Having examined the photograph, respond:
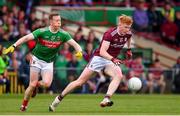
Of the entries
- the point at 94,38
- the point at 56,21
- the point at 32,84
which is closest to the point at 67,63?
the point at 94,38

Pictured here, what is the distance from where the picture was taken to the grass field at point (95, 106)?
20078 mm

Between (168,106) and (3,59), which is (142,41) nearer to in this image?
(3,59)

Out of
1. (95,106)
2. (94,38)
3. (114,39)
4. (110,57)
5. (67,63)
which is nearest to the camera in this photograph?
(110,57)

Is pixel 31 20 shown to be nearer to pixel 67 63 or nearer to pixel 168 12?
pixel 67 63

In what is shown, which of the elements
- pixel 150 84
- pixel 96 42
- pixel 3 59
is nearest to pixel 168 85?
pixel 150 84

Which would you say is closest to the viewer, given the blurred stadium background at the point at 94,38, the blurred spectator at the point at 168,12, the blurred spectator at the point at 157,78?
the blurred stadium background at the point at 94,38

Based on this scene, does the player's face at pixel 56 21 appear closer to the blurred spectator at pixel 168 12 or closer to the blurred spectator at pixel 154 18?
the blurred spectator at pixel 154 18

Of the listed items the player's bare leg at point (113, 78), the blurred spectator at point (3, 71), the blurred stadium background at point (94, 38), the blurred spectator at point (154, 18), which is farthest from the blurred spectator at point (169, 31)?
the player's bare leg at point (113, 78)

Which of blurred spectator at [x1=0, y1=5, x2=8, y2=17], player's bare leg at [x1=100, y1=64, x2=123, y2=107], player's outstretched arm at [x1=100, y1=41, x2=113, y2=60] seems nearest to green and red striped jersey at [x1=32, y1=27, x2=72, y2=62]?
player's outstretched arm at [x1=100, y1=41, x2=113, y2=60]

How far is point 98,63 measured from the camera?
20.6 metres

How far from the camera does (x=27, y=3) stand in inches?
1384

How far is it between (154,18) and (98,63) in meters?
15.2

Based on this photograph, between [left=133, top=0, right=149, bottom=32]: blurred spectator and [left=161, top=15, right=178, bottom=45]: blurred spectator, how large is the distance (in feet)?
2.55

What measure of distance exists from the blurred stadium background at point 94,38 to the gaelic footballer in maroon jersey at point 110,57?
7.11 m
